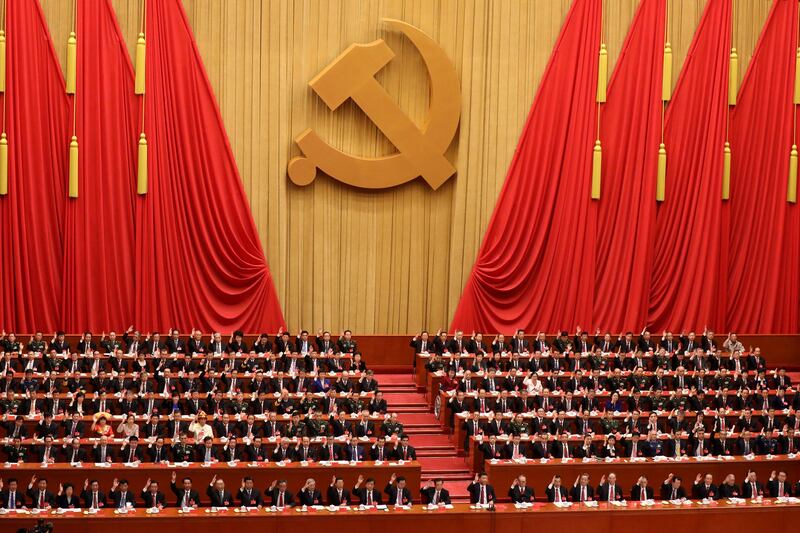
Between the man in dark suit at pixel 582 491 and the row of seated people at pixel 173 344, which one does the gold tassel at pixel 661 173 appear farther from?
the man in dark suit at pixel 582 491

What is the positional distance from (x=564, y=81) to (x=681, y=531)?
6208mm

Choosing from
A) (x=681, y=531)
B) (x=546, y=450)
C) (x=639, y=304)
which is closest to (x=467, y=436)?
(x=546, y=450)

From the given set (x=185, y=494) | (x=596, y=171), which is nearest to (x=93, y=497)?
(x=185, y=494)

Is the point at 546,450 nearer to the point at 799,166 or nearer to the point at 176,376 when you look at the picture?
the point at 176,376

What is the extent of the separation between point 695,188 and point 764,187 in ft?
2.91

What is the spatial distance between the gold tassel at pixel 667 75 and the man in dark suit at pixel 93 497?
8.09 metres

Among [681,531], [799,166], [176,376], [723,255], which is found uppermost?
[799,166]

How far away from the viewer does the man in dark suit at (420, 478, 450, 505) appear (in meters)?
10.1

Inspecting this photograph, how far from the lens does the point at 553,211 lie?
14711mm

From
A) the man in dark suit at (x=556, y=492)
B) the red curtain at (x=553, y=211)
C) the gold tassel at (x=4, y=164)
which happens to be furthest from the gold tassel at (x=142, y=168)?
the man in dark suit at (x=556, y=492)

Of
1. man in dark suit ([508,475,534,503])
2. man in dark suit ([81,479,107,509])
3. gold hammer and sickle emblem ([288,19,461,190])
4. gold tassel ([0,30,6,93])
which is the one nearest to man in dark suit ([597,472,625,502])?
man in dark suit ([508,475,534,503])

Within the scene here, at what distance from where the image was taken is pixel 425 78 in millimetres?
14523

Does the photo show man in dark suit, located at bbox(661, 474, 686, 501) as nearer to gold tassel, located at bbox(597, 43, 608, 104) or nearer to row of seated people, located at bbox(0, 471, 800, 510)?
row of seated people, located at bbox(0, 471, 800, 510)

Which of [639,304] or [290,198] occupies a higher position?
[290,198]
